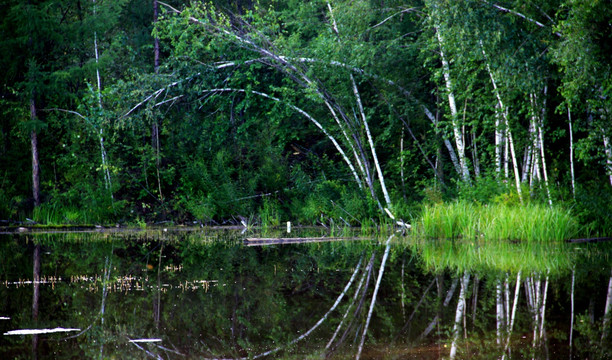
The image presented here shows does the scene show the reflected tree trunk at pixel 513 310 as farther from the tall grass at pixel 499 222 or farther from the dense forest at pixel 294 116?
the dense forest at pixel 294 116

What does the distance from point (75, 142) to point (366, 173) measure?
8.76 m

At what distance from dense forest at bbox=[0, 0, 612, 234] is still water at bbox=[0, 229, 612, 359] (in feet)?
13.8

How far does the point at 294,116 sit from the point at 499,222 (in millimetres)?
9183

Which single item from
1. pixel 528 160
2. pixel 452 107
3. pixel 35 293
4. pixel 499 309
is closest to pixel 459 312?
pixel 499 309

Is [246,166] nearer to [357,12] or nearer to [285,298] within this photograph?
[357,12]

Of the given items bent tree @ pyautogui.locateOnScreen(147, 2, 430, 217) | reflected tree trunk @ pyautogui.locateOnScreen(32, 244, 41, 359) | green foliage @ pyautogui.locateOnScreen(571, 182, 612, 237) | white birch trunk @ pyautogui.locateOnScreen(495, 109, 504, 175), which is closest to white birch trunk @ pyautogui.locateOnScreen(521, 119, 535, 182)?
white birch trunk @ pyautogui.locateOnScreen(495, 109, 504, 175)

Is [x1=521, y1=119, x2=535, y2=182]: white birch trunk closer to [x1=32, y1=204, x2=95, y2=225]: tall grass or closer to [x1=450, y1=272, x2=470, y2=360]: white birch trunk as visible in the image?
[x1=450, y1=272, x2=470, y2=360]: white birch trunk

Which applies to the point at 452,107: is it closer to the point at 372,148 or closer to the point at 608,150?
the point at 372,148

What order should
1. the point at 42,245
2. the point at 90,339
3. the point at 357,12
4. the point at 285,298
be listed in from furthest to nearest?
the point at 357,12 → the point at 42,245 → the point at 285,298 → the point at 90,339

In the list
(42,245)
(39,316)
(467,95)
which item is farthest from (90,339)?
(467,95)

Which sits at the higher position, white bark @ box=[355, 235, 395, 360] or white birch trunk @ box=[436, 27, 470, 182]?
white birch trunk @ box=[436, 27, 470, 182]

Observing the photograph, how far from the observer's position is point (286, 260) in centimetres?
933

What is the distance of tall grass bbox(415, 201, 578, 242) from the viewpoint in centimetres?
1190

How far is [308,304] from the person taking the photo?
5859mm
